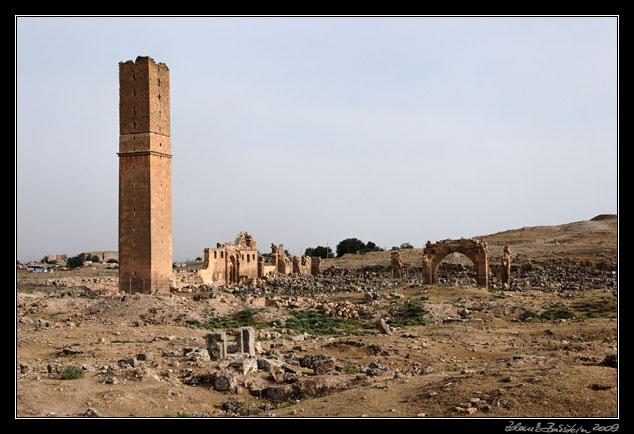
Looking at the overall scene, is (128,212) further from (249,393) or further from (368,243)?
(368,243)

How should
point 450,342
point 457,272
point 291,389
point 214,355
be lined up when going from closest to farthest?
point 291,389, point 214,355, point 450,342, point 457,272

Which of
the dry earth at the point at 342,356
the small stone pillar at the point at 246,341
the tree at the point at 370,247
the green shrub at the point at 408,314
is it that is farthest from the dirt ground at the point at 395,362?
the tree at the point at 370,247

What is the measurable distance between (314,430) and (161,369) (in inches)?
252

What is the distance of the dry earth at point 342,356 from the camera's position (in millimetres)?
10242

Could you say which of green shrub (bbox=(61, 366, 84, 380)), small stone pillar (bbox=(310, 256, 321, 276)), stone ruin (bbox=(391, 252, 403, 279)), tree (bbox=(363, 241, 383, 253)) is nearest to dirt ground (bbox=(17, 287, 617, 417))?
green shrub (bbox=(61, 366, 84, 380))

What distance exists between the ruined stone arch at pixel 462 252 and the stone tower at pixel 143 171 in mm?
14185

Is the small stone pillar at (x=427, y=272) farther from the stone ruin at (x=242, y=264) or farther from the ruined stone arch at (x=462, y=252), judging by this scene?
the stone ruin at (x=242, y=264)

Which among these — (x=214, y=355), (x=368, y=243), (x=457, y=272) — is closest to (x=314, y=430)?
(x=214, y=355)

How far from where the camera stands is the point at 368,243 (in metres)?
90.2

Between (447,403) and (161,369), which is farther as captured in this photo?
(161,369)

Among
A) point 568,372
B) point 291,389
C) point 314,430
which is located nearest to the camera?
point 314,430

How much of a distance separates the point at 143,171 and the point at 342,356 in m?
21.7

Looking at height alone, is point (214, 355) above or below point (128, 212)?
below

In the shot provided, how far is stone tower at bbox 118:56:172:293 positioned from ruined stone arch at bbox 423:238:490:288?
1419 centimetres
